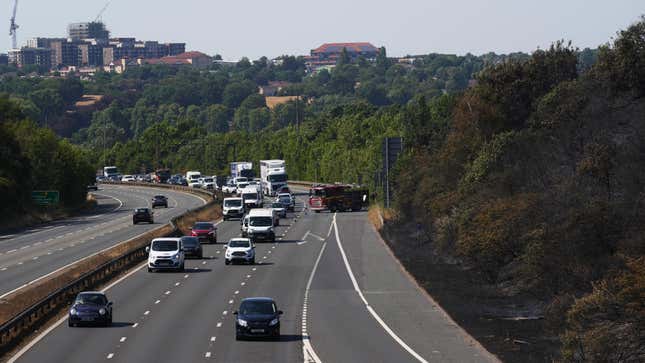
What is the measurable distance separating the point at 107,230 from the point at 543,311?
54.1 meters

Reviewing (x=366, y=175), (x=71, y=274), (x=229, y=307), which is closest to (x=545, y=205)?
(x=229, y=307)

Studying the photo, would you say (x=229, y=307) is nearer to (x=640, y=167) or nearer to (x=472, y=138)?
(x=640, y=167)

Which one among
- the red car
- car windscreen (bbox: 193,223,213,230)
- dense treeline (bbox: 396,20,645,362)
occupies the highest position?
dense treeline (bbox: 396,20,645,362)

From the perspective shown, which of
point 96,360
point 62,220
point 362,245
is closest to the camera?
point 96,360

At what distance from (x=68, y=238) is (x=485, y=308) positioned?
45621 millimetres

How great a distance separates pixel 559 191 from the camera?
194 feet

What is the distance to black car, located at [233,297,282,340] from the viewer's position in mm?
39281

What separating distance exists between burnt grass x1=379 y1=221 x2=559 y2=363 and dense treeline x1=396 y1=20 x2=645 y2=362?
830 millimetres

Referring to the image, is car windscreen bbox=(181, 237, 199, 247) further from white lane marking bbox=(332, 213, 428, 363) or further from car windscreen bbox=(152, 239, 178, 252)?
white lane marking bbox=(332, 213, 428, 363)

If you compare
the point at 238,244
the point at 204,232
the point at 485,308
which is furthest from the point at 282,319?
the point at 204,232

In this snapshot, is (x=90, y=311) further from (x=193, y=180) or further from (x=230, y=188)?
(x=193, y=180)

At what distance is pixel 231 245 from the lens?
221ft

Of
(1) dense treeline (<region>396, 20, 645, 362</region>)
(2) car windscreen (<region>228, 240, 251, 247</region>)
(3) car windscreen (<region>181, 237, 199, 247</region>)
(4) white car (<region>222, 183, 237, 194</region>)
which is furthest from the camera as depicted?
(4) white car (<region>222, 183, 237, 194</region>)

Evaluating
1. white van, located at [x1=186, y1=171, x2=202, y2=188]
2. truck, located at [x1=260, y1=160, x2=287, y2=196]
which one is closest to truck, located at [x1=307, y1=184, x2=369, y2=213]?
truck, located at [x1=260, y1=160, x2=287, y2=196]
